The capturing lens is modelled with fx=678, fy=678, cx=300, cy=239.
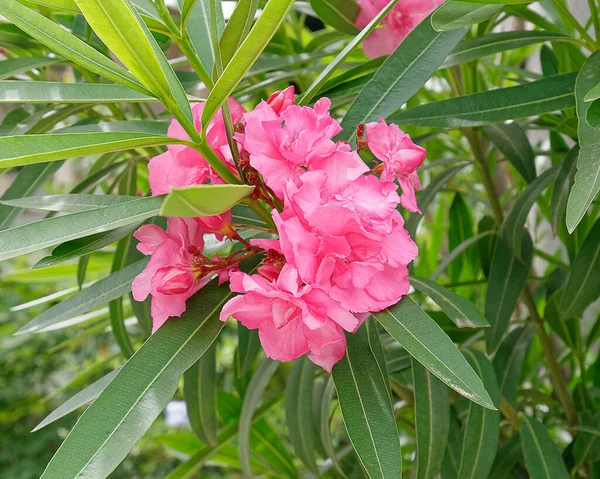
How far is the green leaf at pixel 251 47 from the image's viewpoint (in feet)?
1.60

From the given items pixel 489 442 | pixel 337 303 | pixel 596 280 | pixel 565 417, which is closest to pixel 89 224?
pixel 337 303

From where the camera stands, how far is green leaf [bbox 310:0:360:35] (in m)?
0.82

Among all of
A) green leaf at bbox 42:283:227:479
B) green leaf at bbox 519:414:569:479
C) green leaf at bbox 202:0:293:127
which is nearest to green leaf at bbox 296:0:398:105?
green leaf at bbox 202:0:293:127

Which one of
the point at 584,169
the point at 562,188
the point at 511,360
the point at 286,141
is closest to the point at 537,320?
the point at 511,360

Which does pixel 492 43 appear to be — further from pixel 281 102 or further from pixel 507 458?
pixel 507 458

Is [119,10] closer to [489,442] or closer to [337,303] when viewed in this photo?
[337,303]

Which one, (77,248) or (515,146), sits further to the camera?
(515,146)

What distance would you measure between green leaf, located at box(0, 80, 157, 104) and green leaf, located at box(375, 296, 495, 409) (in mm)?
279

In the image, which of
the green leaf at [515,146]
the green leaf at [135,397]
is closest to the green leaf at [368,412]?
the green leaf at [135,397]

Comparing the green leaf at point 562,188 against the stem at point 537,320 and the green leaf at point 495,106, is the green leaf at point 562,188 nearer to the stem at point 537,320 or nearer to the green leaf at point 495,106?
the green leaf at point 495,106

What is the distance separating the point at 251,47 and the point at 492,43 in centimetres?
42

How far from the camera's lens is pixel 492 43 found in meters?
0.81

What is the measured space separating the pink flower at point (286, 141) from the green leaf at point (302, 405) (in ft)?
1.60

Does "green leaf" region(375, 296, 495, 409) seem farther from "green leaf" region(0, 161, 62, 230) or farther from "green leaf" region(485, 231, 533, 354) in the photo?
"green leaf" region(0, 161, 62, 230)
